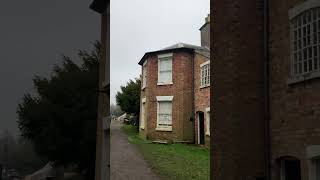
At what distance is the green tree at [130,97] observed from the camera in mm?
8594

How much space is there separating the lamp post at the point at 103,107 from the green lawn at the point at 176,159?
707mm

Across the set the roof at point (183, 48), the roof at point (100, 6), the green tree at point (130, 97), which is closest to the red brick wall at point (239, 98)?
the roof at point (183, 48)

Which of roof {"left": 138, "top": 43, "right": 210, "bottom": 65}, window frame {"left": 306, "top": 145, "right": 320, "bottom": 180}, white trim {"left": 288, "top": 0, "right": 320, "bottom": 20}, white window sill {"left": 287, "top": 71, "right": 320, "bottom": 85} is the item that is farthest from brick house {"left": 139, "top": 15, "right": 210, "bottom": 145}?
window frame {"left": 306, "top": 145, "right": 320, "bottom": 180}

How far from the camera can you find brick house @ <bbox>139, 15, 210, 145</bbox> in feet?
26.1

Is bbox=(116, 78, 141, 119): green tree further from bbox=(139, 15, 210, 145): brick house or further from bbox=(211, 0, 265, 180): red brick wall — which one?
bbox=(211, 0, 265, 180): red brick wall

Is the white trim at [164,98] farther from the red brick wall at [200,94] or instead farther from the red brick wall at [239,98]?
the red brick wall at [239,98]

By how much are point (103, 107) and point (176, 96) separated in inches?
58.1

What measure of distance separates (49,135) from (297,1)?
436 centimetres

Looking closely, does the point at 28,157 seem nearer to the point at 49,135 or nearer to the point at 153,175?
the point at 49,135

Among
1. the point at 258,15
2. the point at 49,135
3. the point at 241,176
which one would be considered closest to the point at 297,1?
the point at 258,15

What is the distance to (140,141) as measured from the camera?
8445 mm

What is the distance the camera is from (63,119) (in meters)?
7.43

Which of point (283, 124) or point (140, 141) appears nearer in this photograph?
point (283, 124)

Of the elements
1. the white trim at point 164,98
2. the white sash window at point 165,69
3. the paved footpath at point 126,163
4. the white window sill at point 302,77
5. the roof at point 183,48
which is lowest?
the paved footpath at point 126,163
